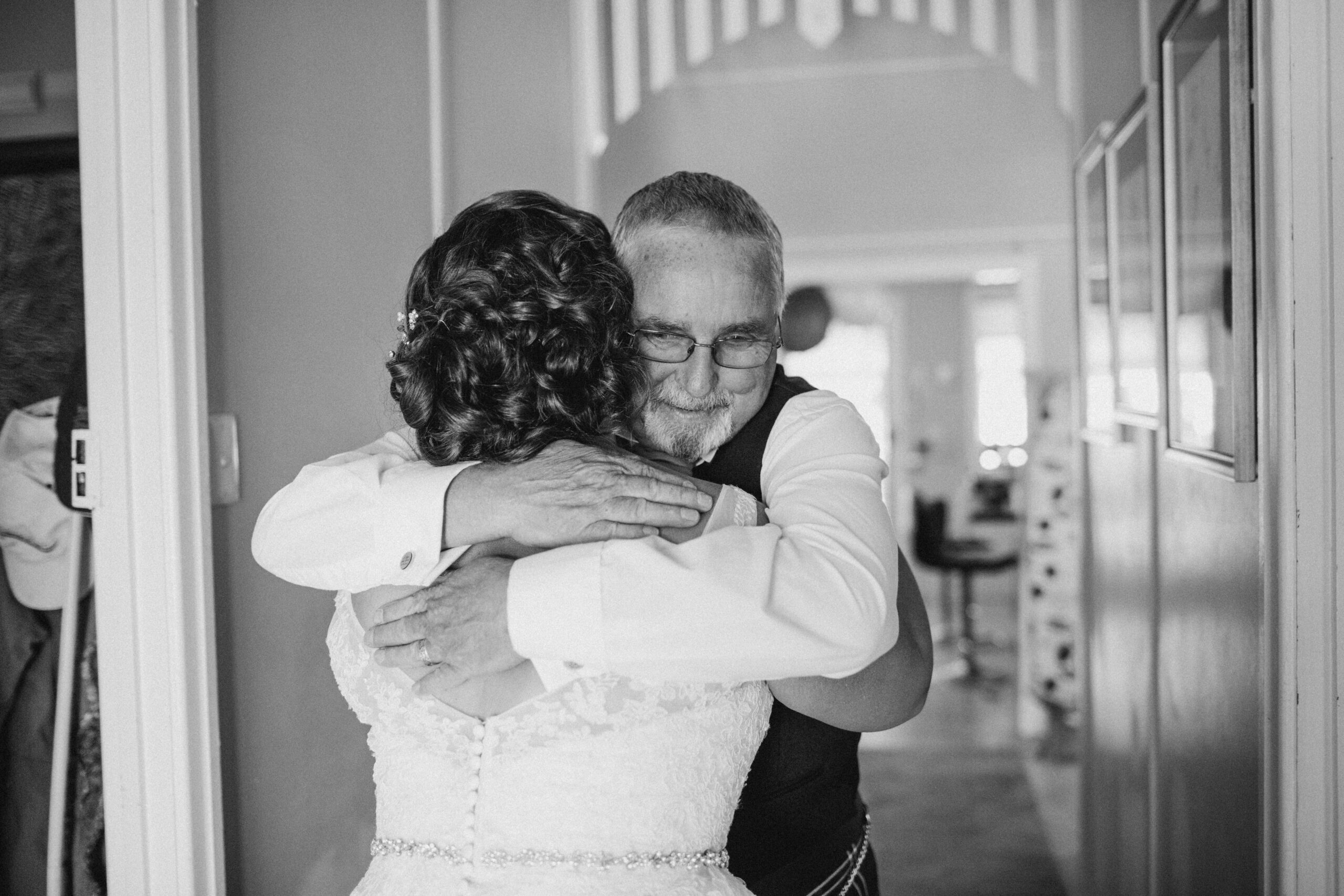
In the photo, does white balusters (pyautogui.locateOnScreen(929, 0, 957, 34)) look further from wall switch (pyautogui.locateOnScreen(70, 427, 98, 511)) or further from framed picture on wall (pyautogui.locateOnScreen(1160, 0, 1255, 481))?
wall switch (pyautogui.locateOnScreen(70, 427, 98, 511))

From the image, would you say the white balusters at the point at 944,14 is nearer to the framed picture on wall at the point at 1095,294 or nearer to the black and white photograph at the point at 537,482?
the black and white photograph at the point at 537,482

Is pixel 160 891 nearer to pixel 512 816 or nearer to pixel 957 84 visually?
pixel 512 816

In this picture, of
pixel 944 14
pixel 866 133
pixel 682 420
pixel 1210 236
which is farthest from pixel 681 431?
pixel 866 133

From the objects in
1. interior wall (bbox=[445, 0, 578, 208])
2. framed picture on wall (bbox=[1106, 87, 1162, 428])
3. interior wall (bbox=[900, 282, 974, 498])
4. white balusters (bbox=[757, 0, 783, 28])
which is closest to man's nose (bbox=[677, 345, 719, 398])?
framed picture on wall (bbox=[1106, 87, 1162, 428])

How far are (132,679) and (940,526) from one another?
6714 millimetres

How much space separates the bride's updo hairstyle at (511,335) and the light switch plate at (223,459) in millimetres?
689

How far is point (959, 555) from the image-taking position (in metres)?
7.60

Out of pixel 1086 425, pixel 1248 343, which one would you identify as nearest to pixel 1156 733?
pixel 1086 425

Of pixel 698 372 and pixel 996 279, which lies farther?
pixel 996 279

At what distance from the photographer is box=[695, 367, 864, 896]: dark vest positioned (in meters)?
1.41

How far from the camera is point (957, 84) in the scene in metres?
6.66

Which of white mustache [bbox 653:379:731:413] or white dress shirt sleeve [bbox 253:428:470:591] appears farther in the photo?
white mustache [bbox 653:379:731:413]

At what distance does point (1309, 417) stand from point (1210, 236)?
0.61m

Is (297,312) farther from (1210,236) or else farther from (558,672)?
(1210,236)
